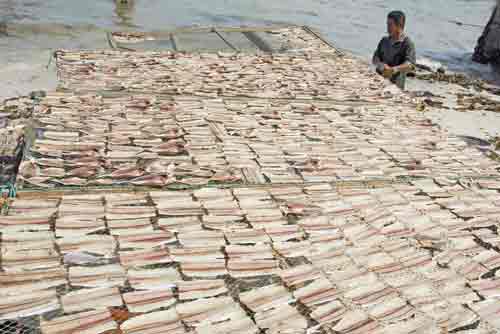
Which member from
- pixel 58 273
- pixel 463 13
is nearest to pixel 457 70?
pixel 463 13

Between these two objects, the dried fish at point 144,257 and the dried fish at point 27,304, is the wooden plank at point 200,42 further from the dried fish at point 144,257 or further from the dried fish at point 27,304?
the dried fish at point 27,304

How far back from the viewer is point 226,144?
3271mm

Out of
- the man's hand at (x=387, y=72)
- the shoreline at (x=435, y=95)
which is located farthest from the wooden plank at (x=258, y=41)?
the shoreline at (x=435, y=95)

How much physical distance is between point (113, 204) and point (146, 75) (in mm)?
2478

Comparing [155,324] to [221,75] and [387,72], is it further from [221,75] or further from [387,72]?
[387,72]

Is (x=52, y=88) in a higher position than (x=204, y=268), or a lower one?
lower

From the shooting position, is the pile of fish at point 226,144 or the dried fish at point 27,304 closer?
the dried fish at point 27,304

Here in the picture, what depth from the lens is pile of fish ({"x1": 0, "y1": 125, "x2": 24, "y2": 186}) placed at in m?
4.26

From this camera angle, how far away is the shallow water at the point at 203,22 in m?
9.94

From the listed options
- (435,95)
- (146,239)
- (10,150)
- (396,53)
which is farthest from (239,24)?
(146,239)

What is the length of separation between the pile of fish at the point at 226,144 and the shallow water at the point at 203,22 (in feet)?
16.5

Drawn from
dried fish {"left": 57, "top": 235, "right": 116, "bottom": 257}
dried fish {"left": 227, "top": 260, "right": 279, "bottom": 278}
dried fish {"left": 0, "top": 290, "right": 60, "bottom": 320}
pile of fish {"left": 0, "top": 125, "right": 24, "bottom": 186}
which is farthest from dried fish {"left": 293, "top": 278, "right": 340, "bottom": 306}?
pile of fish {"left": 0, "top": 125, "right": 24, "bottom": 186}

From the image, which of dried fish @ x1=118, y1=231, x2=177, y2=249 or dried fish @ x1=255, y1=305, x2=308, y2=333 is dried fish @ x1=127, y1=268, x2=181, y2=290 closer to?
dried fish @ x1=118, y1=231, x2=177, y2=249

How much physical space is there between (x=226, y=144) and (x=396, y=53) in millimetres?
3378
